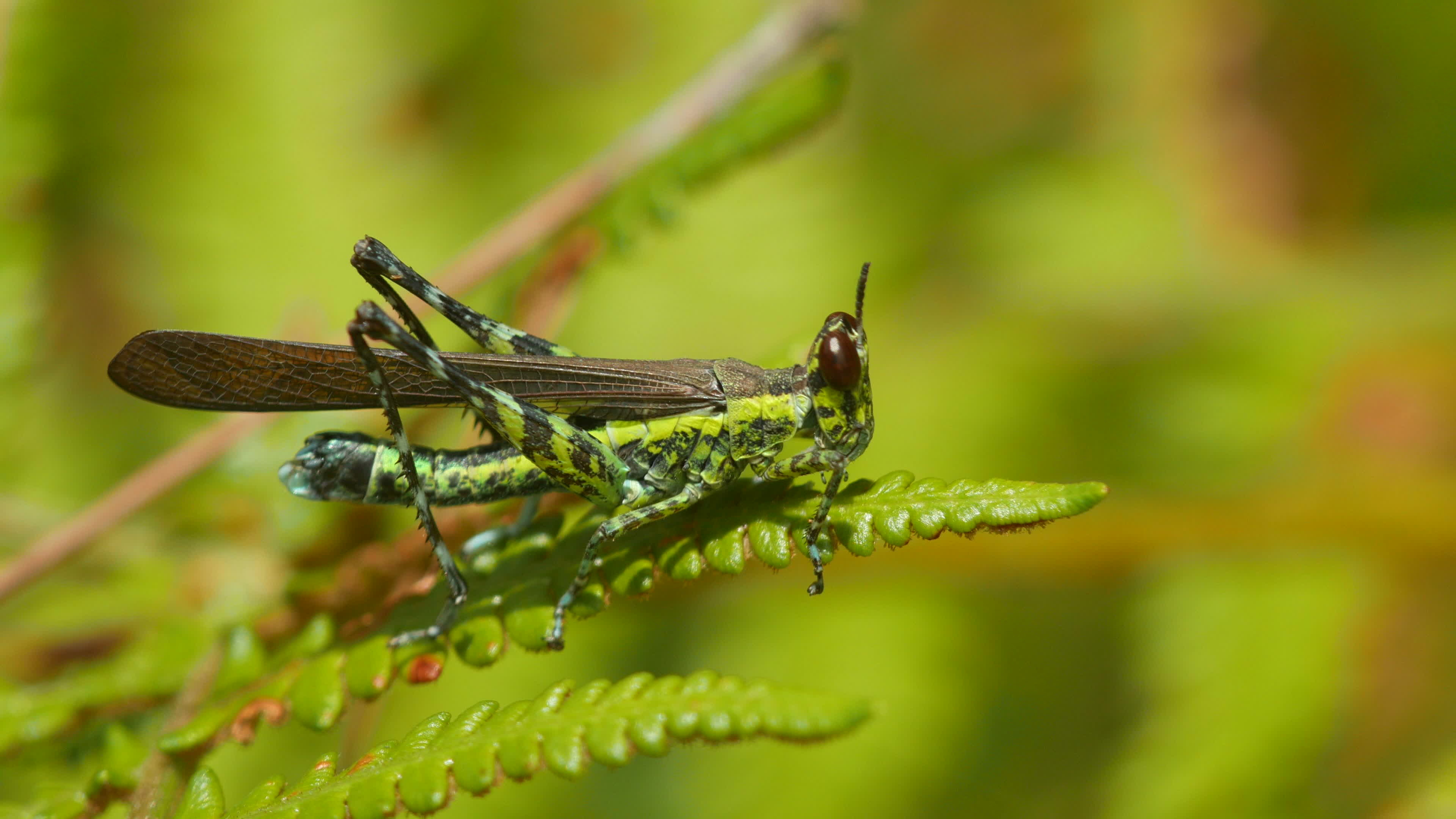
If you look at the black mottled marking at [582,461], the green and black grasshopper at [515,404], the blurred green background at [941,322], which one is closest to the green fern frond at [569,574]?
the green and black grasshopper at [515,404]

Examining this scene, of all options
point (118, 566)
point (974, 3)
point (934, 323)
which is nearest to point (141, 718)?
point (118, 566)

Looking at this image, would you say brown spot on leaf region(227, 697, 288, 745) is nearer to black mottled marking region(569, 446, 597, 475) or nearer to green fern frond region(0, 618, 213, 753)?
green fern frond region(0, 618, 213, 753)

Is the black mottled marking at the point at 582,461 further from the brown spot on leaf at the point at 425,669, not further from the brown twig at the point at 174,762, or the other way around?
the brown twig at the point at 174,762

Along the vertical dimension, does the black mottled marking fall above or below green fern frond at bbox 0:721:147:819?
above

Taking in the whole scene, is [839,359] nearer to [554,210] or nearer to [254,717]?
[554,210]

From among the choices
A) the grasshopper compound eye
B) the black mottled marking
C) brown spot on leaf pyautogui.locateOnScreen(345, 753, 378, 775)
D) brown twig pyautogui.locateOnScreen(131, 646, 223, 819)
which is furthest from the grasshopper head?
brown twig pyautogui.locateOnScreen(131, 646, 223, 819)

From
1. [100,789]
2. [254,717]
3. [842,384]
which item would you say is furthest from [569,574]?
[100,789]
